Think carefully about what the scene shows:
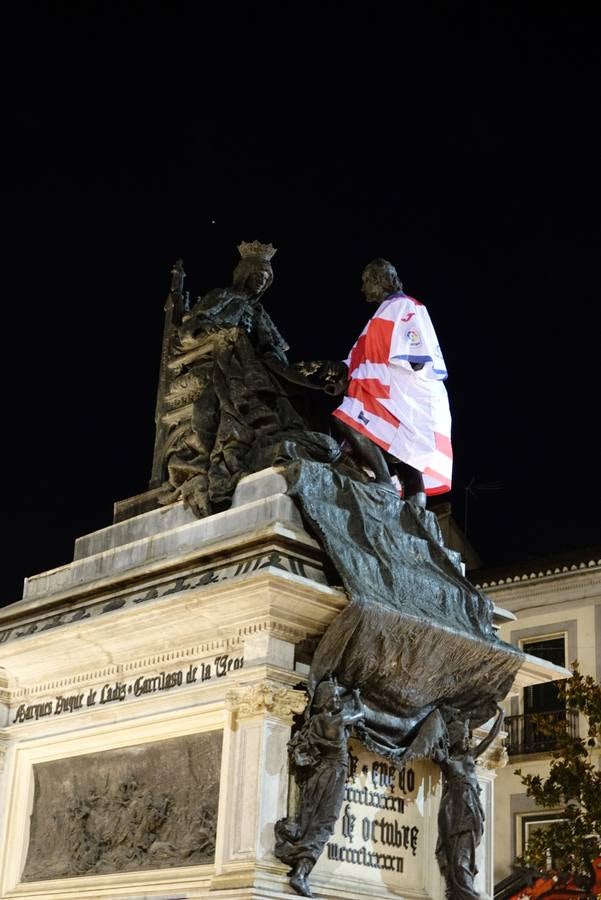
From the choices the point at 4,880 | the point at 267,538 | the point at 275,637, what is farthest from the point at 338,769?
the point at 4,880

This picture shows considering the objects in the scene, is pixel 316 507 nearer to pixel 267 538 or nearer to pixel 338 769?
pixel 267 538

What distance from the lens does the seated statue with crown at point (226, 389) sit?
493 inches

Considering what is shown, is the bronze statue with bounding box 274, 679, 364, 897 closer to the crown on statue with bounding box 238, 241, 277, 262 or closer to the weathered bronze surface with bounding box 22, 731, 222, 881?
the weathered bronze surface with bounding box 22, 731, 222, 881

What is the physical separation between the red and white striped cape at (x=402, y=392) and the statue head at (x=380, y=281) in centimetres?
24

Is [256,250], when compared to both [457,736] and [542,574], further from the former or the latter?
[542,574]

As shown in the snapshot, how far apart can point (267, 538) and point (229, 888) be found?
2619mm

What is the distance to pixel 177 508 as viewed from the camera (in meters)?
12.7

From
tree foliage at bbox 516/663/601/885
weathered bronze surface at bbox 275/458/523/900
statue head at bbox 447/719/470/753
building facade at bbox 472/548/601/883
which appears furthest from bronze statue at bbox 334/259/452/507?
building facade at bbox 472/548/601/883

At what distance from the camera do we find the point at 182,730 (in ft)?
37.5

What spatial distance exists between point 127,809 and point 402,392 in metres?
4.39

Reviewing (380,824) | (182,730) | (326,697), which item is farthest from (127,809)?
(326,697)

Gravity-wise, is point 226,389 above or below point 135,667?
above

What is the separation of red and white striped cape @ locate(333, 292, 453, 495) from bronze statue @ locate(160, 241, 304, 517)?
70cm

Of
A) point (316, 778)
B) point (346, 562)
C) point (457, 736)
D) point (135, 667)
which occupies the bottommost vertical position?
point (316, 778)
